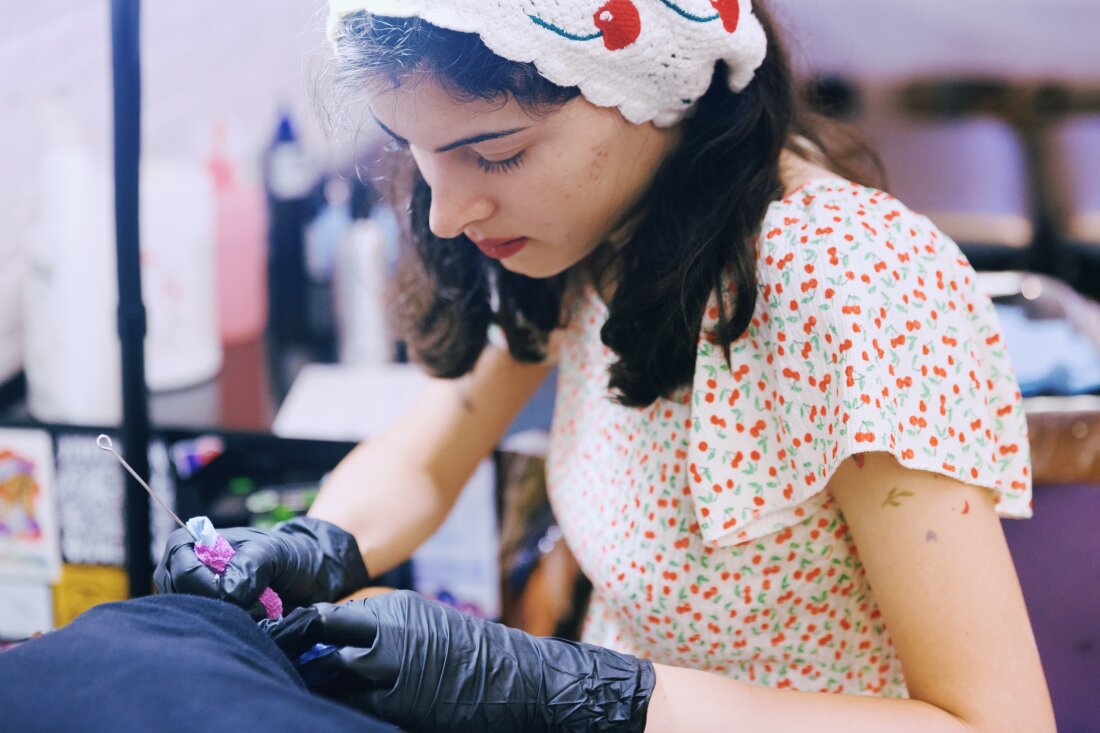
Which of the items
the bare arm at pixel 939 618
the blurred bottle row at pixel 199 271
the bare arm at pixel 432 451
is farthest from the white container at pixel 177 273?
the bare arm at pixel 939 618

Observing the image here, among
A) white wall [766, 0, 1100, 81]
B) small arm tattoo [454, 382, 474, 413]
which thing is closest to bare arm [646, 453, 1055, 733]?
small arm tattoo [454, 382, 474, 413]

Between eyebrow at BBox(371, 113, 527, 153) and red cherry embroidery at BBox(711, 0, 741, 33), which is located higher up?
red cherry embroidery at BBox(711, 0, 741, 33)

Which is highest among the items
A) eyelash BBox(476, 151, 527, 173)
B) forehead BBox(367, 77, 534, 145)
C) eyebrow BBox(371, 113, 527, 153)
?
forehead BBox(367, 77, 534, 145)

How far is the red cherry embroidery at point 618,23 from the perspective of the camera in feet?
2.80

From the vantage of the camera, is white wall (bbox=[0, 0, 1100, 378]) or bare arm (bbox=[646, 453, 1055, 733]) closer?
bare arm (bbox=[646, 453, 1055, 733])

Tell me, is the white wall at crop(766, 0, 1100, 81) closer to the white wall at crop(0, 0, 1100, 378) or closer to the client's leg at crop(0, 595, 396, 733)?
the white wall at crop(0, 0, 1100, 378)

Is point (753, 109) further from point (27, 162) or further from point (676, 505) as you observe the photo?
point (27, 162)

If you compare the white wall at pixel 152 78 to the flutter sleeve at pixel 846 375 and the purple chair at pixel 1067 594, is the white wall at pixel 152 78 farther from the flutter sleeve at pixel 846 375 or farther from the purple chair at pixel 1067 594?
the purple chair at pixel 1067 594

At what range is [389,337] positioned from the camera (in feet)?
6.31

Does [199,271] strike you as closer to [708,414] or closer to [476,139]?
[476,139]

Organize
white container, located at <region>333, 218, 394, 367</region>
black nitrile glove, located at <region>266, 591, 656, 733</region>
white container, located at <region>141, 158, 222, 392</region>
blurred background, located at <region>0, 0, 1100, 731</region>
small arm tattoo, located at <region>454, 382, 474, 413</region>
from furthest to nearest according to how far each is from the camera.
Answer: white container, located at <region>333, 218, 394, 367</region> → white container, located at <region>141, 158, 222, 392</region> → blurred background, located at <region>0, 0, 1100, 731</region> → small arm tattoo, located at <region>454, 382, 474, 413</region> → black nitrile glove, located at <region>266, 591, 656, 733</region>

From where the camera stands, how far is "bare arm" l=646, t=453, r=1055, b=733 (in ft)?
2.87

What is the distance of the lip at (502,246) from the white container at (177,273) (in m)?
0.83

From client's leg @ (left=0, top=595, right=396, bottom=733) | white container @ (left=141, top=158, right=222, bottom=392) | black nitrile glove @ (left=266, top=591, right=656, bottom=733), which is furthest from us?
white container @ (left=141, top=158, right=222, bottom=392)
